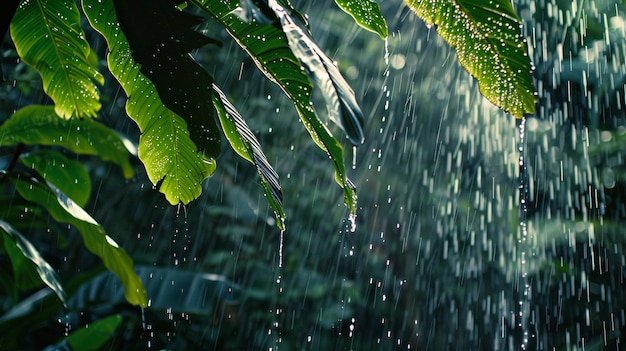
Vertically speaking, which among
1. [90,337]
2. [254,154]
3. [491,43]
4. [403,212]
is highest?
[403,212]

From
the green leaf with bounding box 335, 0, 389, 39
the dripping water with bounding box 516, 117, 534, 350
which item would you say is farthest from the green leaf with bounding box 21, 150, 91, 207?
the dripping water with bounding box 516, 117, 534, 350

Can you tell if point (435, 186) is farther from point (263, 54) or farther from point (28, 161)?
point (263, 54)

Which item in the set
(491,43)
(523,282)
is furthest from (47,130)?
(523,282)

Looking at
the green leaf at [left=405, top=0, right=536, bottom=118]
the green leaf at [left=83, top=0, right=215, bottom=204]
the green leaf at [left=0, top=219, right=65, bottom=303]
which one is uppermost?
the green leaf at [left=405, top=0, right=536, bottom=118]

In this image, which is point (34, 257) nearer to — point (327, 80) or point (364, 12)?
point (364, 12)

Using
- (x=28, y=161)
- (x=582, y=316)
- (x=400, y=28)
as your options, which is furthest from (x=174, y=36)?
(x=400, y=28)

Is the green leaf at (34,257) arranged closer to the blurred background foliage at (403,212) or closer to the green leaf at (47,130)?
the green leaf at (47,130)

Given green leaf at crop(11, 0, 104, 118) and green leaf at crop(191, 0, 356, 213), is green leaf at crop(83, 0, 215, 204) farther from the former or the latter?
green leaf at crop(191, 0, 356, 213)

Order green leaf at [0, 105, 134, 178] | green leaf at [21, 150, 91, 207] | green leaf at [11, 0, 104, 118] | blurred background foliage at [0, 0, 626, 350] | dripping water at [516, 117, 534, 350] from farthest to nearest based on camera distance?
dripping water at [516, 117, 534, 350] → blurred background foliage at [0, 0, 626, 350] → green leaf at [21, 150, 91, 207] → green leaf at [0, 105, 134, 178] → green leaf at [11, 0, 104, 118]
